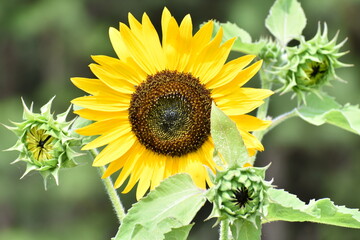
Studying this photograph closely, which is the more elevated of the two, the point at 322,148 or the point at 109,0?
the point at 109,0

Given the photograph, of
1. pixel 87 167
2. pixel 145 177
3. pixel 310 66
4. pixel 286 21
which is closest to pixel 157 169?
pixel 145 177

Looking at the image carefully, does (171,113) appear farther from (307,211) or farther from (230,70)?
(307,211)

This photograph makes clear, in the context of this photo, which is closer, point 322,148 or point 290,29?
point 290,29

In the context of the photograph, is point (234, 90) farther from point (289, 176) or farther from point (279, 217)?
point (289, 176)

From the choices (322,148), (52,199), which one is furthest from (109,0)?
(322,148)

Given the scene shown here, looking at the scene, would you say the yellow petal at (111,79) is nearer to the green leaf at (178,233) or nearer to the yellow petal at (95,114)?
the yellow petal at (95,114)

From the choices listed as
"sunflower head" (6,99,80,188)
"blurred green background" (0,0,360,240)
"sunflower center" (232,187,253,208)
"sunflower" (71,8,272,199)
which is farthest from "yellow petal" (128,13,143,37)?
"blurred green background" (0,0,360,240)

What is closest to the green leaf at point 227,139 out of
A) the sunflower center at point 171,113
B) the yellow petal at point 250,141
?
the yellow petal at point 250,141
